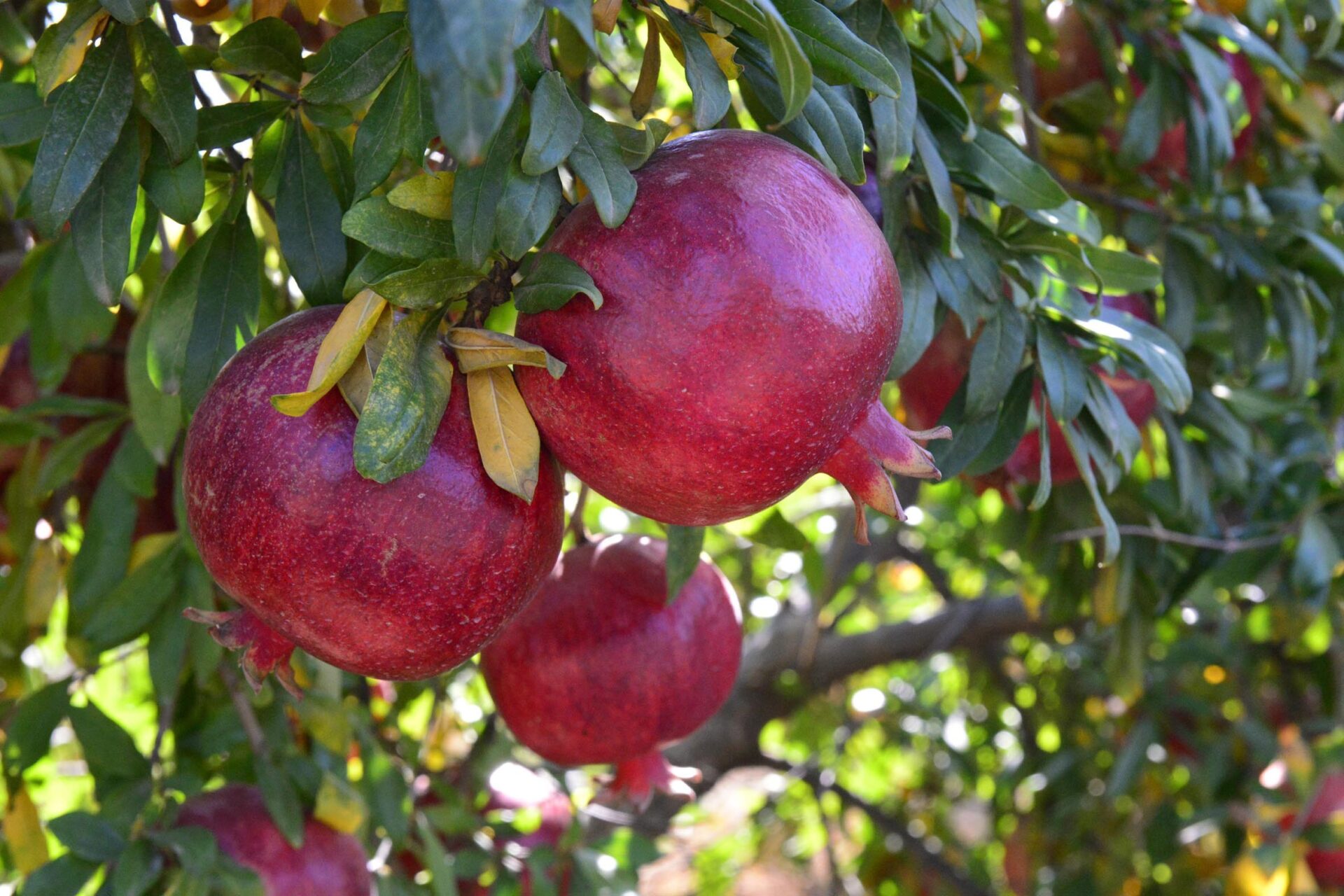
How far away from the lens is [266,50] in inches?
31.8

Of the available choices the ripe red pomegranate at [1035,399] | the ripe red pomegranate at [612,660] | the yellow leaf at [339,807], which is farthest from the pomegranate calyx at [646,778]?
the ripe red pomegranate at [1035,399]

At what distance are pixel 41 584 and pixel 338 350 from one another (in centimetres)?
95

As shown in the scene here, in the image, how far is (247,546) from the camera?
0.68 m

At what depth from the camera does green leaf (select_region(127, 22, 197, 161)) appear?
2.62ft

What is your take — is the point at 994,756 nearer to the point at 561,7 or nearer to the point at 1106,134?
the point at 1106,134

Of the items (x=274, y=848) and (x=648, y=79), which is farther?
(x=274, y=848)

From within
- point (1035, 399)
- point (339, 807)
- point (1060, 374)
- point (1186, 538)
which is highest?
point (1060, 374)

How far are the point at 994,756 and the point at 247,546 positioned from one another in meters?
2.76

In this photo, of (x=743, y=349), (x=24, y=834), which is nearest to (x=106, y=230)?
(x=743, y=349)

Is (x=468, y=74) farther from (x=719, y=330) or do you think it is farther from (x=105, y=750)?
(x=105, y=750)

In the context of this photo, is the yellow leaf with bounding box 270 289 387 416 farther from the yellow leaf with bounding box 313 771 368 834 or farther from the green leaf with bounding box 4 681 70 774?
the green leaf with bounding box 4 681 70 774

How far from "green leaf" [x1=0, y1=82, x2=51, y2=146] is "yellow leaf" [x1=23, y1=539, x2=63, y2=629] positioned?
705mm

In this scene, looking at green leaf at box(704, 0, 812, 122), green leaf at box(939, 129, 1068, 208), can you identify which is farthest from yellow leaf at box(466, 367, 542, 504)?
green leaf at box(939, 129, 1068, 208)

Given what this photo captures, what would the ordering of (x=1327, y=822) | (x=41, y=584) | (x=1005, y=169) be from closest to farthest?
1. (x=1005, y=169)
2. (x=41, y=584)
3. (x=1327, y=822)
